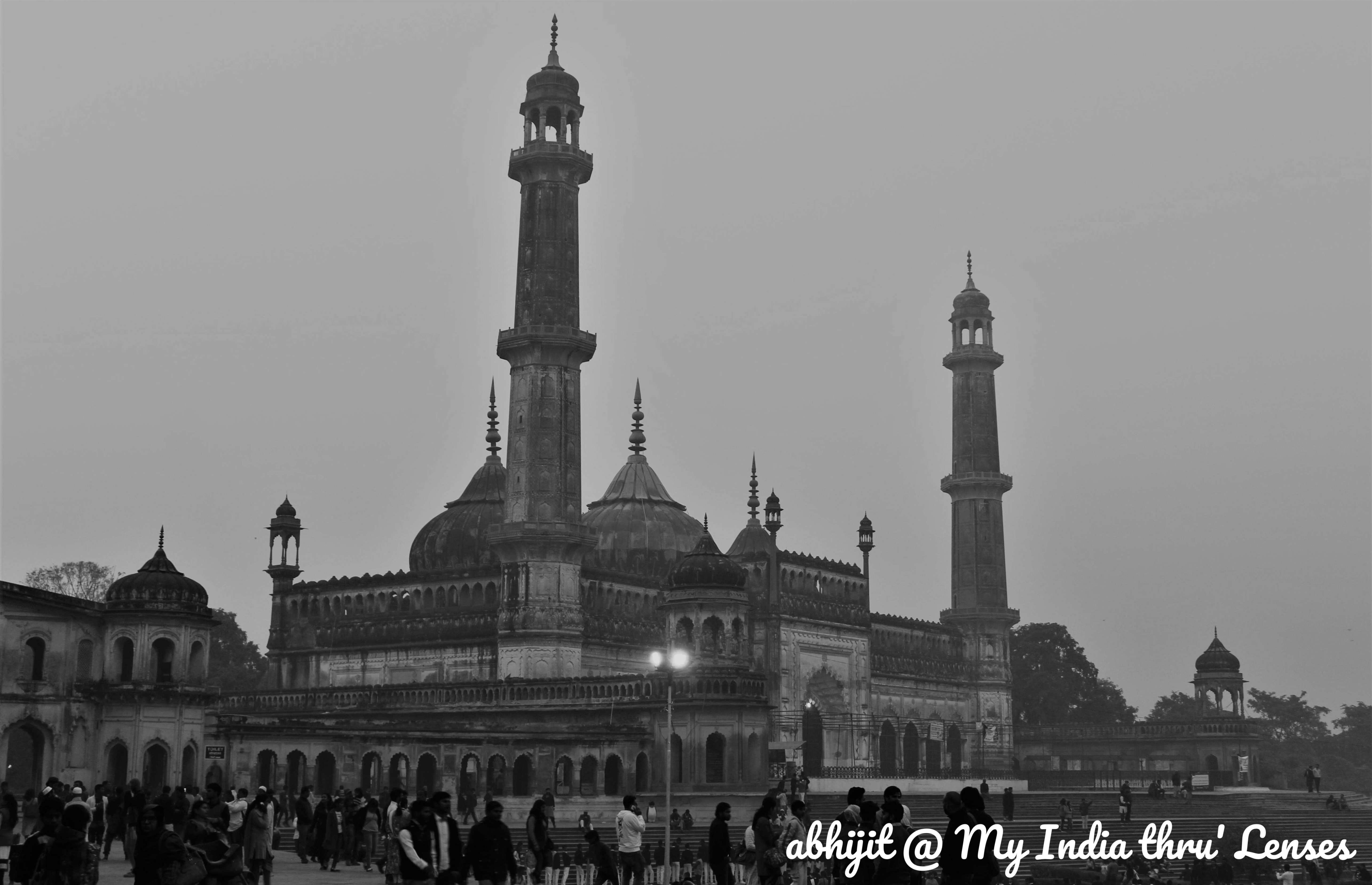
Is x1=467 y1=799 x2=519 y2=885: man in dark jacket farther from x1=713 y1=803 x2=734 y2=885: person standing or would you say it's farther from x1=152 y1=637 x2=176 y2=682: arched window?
x1=152 y1=637 x2=176 y2=682: arched window

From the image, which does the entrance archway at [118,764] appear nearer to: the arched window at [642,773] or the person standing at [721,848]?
the arched window at [642,773]

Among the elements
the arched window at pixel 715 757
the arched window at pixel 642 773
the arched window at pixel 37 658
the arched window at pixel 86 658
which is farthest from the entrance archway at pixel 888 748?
the arched window at pixel 37 658

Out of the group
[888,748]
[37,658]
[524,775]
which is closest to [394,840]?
[37,658]

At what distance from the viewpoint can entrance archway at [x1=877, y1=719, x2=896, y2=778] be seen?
63906 millimetres

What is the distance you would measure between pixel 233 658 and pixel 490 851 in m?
70.4

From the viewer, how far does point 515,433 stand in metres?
53.2

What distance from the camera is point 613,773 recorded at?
45.6 m

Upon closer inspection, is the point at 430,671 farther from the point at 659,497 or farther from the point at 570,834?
the point at 570,834

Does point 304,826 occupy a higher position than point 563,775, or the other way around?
point 563,775

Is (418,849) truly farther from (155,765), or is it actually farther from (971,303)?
(971,303)

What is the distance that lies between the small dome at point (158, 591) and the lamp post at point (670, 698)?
35.0 ft

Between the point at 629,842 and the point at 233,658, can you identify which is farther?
the point at 233,658

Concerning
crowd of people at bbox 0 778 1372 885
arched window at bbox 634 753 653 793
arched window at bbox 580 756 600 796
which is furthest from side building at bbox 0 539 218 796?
arched window at bbox 634 753 653 793

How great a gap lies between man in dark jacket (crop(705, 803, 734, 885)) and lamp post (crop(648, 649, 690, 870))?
712 cm
